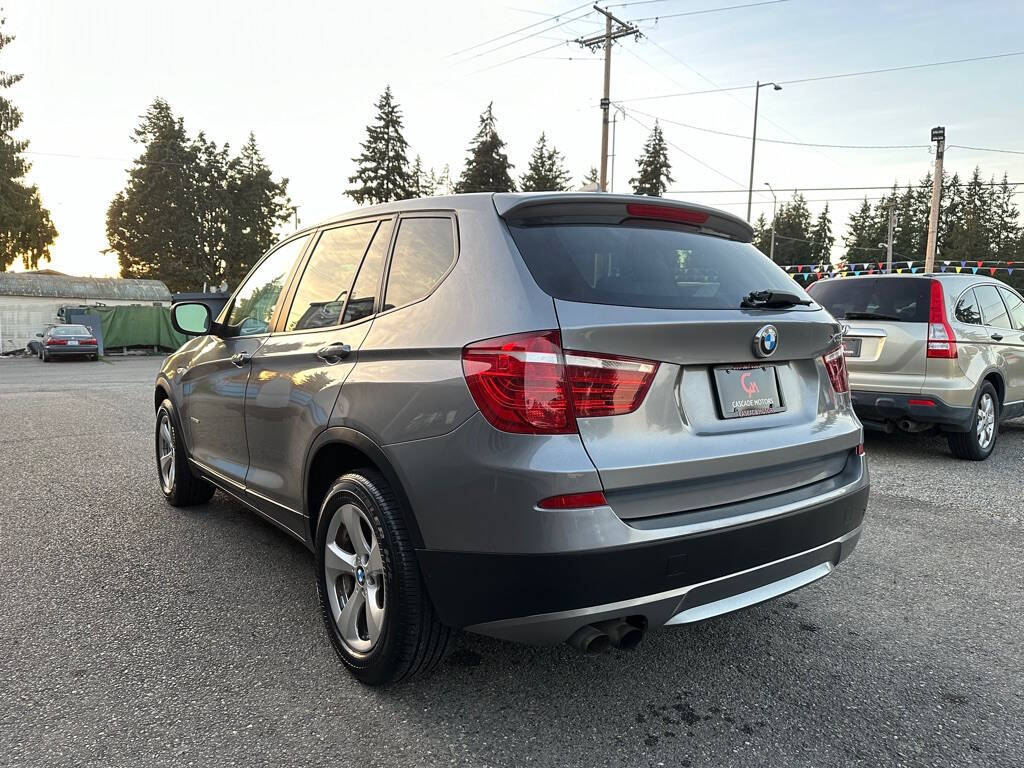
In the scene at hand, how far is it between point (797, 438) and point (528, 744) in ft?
4.43

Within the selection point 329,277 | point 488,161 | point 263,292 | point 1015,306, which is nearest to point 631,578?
point 329,277

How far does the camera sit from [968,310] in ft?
22.1

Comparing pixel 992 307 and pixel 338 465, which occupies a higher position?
pixel 992 307

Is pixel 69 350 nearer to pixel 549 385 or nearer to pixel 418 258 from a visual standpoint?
pixel 418 258

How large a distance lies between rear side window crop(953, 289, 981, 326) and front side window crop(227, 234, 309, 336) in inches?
229

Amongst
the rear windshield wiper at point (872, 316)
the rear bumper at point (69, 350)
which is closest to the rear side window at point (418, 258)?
the rear windshield wiper at point (872, 316)

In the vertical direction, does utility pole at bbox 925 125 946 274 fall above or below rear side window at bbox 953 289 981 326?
above

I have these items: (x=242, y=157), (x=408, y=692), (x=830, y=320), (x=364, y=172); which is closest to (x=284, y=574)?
(x=408, y=692)

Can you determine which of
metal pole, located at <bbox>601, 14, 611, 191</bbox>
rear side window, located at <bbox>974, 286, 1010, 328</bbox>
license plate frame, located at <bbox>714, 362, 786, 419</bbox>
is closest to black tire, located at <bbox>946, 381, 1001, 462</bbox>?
rear side window, located at <bbox>974, 286, 1010, 328</bbox>

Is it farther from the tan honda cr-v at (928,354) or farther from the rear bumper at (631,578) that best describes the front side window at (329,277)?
the tan honda cr-v at (928,354)

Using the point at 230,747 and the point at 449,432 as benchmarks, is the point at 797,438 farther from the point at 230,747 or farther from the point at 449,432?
the point at 230,747

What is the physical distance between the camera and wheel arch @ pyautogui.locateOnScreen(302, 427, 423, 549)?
2.37m

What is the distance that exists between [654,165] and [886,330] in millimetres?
63689

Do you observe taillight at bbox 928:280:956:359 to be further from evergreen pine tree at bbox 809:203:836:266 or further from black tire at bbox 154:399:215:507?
evergreen pine tree at bbox 809:203:836:266
